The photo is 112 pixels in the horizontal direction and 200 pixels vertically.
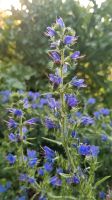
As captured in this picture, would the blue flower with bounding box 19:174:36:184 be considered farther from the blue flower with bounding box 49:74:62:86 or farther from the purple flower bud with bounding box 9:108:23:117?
the blue flower with bounding box 49:74:62:86

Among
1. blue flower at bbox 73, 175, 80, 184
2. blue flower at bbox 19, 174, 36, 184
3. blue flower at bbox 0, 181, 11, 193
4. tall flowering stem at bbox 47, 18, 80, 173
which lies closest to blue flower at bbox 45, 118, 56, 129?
tall flowering stem at bbox 47, 18, 80, 173

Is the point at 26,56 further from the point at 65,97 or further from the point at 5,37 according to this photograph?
the point at 65,97

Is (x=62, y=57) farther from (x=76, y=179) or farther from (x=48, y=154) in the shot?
(x=76, y=179)

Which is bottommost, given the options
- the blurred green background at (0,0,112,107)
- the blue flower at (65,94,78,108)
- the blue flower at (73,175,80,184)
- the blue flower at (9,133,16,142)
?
the blue flower at (73,175,80,184)

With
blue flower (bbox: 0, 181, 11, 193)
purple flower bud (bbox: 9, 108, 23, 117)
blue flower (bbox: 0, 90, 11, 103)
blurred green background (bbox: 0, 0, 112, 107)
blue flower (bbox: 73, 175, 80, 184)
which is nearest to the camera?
blue flower (bbox: 73, 175, 80, 184)

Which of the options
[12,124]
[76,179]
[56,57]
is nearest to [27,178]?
[12,124]

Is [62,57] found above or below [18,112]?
above

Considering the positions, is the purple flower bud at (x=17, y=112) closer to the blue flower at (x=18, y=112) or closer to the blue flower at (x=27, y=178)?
the blue flower at (x=18, y=112)

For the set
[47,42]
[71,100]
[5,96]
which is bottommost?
[71,100]

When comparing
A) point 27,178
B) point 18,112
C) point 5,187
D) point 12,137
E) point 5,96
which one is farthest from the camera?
point 5,96
